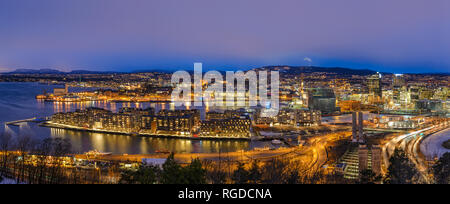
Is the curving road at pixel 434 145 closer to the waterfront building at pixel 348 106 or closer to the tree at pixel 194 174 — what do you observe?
the tree at pixel 194 174

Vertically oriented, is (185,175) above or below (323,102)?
below

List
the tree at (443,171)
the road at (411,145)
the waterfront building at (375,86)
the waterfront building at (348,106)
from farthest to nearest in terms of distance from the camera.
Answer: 1. the waterfront building at (375,86)
2. the waterfront building at (348,106)
3. the road at (411,145)
4. the tree at (443,171)

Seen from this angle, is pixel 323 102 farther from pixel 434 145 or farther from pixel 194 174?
pixel 194 174

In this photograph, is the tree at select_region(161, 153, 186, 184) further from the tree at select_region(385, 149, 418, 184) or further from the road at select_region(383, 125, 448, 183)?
the road at select_region(383, 125, 448, 183)

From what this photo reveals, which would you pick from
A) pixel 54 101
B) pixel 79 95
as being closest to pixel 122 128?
pixel 54 101

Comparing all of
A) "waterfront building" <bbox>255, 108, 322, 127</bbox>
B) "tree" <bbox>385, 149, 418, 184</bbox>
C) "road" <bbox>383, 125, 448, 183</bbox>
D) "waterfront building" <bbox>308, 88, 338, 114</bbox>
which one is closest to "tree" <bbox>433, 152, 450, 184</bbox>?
"tree" <bbox>385, 149, 418, 184</bbox>

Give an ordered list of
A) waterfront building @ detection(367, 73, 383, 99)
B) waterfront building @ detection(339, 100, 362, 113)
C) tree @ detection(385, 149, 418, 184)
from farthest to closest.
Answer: waterfront building @ detection(367, 73, 383, 99) → waterfront building @ detection(339, 100, 362, 113) → tree @ detection(385, 149, 418, 184)

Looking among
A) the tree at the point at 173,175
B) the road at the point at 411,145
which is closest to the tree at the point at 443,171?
the road at the point at 411,145

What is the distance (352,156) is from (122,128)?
6.63m

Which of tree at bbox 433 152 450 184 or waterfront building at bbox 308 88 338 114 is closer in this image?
tree at bbox 433 152 450 184

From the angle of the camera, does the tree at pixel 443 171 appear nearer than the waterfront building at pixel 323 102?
Yes

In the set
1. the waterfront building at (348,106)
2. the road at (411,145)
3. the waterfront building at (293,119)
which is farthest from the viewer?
the waterfront building at (348,106)

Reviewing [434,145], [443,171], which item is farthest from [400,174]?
[434,145]
